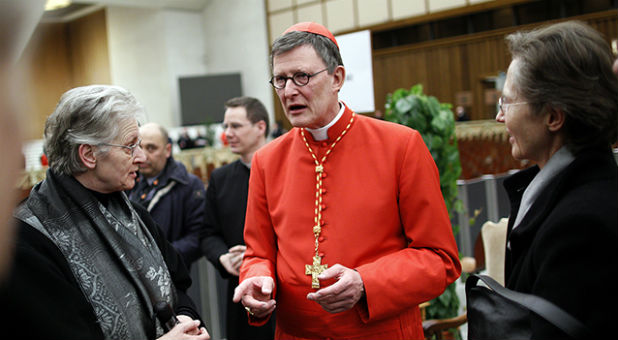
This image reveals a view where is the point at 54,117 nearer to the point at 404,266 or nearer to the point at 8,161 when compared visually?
the point at 404,266

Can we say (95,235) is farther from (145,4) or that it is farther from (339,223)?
(145,4)

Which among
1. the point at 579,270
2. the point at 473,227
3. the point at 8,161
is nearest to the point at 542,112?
the point at 579,270

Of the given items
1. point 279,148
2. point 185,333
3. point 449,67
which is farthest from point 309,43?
point 449,67

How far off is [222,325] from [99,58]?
21.1 m

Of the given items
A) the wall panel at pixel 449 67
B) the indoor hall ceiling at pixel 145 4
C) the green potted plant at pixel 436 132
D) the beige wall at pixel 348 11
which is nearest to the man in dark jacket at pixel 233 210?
the green potted plant at pixel 436 132

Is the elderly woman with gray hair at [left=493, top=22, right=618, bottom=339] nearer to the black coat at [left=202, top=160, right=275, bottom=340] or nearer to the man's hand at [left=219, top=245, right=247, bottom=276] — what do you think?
the man's hand at [left=219, top=245, right=247, bottom=276]

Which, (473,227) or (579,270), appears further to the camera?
(473,227)

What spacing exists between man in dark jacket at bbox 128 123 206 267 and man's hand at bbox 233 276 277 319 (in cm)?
147

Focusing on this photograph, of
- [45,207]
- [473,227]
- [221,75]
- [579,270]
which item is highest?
[221,75]

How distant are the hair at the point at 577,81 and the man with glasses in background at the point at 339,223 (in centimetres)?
60

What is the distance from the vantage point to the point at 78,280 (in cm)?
150

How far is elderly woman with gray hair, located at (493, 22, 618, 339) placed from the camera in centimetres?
101

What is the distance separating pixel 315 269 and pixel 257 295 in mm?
212

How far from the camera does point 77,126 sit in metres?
1.70
